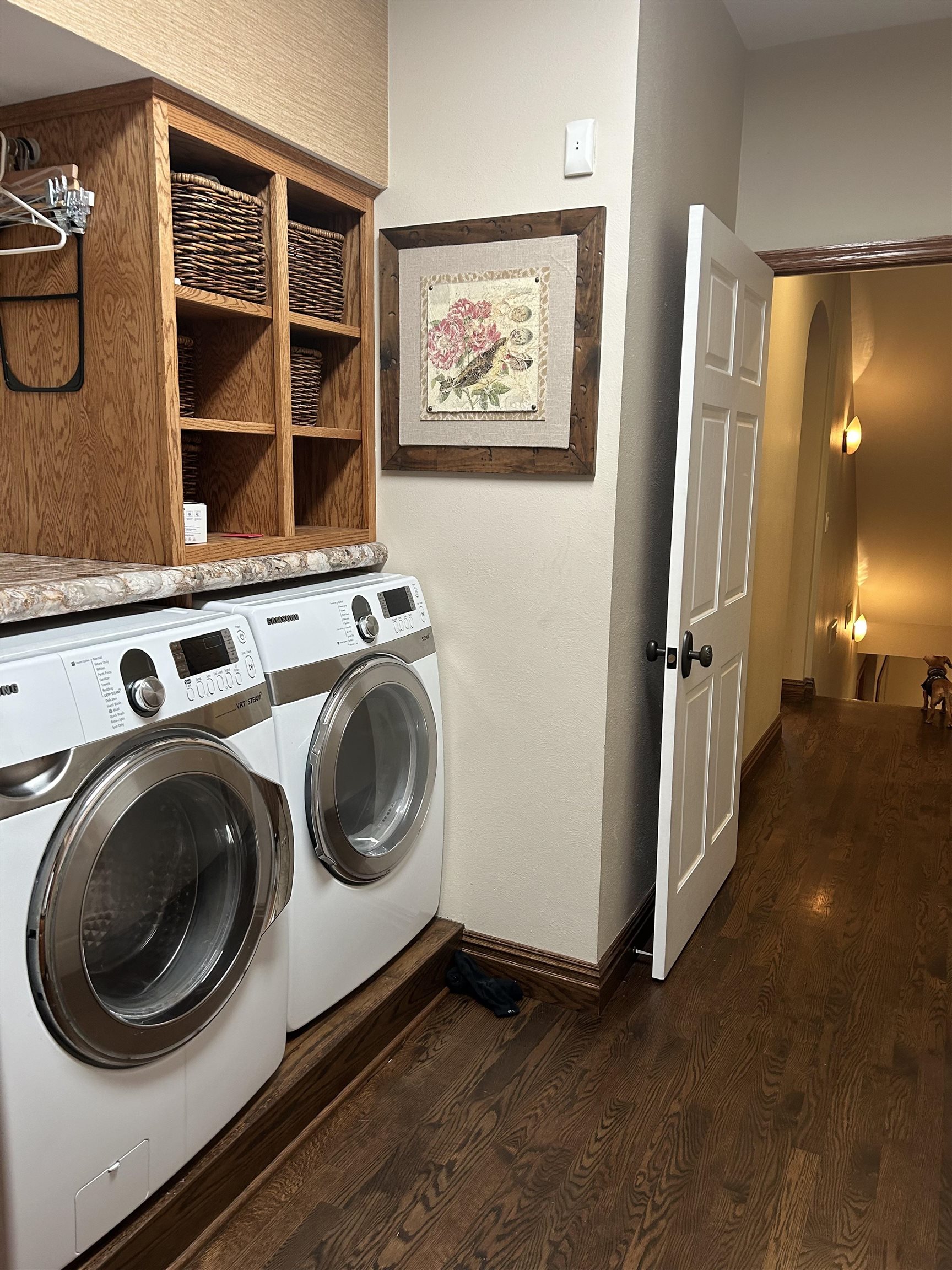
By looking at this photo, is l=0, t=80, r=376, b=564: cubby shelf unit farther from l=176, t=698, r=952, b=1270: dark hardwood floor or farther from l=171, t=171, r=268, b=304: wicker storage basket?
l=176, t=698, r=952, b=1270: dark hardwood floor

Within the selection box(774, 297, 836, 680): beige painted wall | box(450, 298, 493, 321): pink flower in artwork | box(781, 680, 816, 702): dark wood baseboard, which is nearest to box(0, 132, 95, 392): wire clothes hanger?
box(450, 298, 493, 321): pink flower in artwork

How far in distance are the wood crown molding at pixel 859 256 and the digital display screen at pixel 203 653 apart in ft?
7.34

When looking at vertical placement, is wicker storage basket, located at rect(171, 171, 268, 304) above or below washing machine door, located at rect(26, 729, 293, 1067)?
above

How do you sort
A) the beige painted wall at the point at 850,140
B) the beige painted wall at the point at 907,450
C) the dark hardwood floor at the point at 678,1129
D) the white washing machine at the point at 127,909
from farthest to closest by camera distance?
the beige painted wall at the point at 907,450 → the beige painted wall at the point at 850,140 → the dark hardwood floor at the point at 678,1129 → the white washing machine at the point at 127,909

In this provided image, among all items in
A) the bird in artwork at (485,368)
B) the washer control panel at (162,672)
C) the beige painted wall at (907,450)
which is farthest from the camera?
the beige painted wall at (907,450)

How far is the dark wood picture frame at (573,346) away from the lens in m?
2.25

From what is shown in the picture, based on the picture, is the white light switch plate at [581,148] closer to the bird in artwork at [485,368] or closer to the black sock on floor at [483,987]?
the bird in artwork at [485,368]

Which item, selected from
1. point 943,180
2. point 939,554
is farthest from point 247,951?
point 939,554

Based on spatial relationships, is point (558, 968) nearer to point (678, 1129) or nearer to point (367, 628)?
point (678, 1129)

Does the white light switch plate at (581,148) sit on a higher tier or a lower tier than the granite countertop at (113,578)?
higher

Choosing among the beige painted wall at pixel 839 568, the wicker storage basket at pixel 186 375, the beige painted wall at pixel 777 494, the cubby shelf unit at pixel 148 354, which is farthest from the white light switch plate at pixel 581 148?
the beige painted wall at pixel 839 568

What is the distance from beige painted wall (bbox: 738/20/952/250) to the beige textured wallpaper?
4.40ft

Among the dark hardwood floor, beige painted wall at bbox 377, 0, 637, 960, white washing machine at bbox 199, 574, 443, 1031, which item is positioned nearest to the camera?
the dark hardwood floor

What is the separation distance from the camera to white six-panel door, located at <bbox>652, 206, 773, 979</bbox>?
2.40 meters
